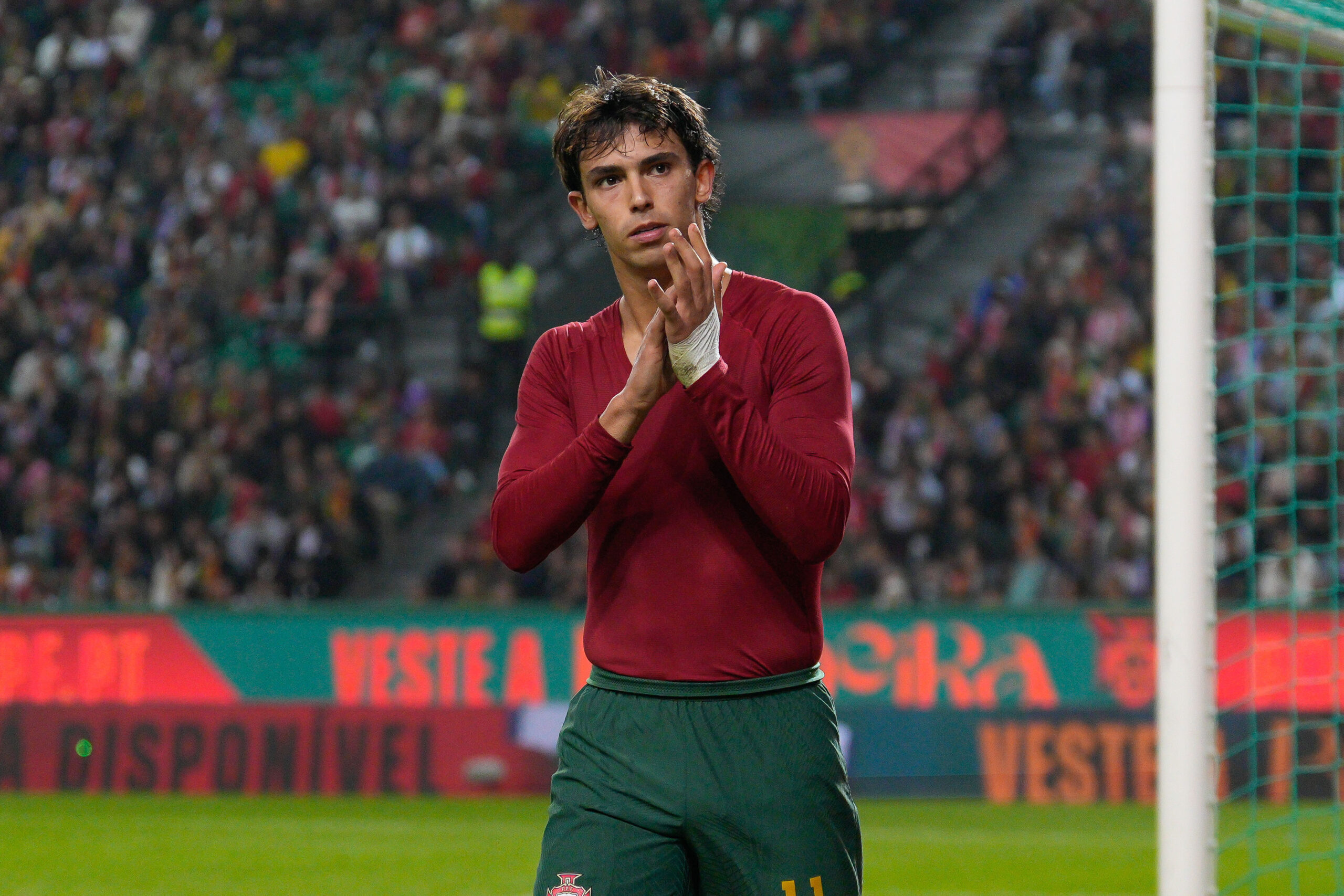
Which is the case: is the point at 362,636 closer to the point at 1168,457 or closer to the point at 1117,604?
the point at 1117,604

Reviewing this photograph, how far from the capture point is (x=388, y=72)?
19.5 metres

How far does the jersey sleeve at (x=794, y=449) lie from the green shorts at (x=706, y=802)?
28 centimetres

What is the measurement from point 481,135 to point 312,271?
2.33 metres

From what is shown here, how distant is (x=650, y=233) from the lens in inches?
113

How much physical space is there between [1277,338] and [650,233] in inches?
446

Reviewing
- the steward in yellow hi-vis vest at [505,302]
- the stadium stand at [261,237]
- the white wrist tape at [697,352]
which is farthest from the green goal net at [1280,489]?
the steward in yellow hi-vis vest at [505,302]

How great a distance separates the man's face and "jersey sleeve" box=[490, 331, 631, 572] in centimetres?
29

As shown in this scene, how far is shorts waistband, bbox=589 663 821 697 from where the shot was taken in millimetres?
2902

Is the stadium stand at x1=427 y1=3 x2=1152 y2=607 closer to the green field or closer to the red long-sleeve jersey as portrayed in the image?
the green field

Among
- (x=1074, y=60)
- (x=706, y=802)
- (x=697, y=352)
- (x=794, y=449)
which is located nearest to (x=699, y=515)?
(x=794, y=449)

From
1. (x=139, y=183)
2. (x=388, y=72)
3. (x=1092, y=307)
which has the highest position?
(x=388, y=72)

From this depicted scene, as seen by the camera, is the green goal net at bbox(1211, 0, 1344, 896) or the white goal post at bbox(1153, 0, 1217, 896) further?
the green goal net at bbox(1211, 0, 1344, 896)

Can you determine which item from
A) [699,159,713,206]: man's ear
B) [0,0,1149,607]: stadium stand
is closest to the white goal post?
[699,159,713,206]: man's ear

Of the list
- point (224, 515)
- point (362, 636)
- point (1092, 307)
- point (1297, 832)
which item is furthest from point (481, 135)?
point (1297, 832)
